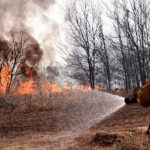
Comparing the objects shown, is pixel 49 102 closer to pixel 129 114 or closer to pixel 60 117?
pixel 60 117

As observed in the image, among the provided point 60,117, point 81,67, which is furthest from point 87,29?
point 60,117

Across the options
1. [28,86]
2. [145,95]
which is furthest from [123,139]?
[28,86]

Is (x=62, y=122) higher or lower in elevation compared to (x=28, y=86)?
lower

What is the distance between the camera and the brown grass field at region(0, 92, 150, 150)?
19.9 feet

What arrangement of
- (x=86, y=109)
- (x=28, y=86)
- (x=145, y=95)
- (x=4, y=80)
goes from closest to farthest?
1. (x=145, y=95)
2. (x=86, y=109)
3. (x=4, y=80)
4. (x=28, y=86)

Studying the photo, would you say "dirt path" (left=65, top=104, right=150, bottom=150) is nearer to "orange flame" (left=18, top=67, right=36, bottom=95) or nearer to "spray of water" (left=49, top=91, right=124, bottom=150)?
"spray of water" (left=49, top=91, right=124, bottom=150)

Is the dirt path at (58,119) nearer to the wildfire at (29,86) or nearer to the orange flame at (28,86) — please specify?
the wildfire at (29,86)

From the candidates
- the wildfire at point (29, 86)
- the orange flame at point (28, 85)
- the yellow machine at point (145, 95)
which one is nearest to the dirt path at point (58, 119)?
the wildfire at point (29, 86)

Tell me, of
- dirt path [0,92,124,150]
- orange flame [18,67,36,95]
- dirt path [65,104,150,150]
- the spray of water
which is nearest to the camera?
dirt path [65,104,150,150]

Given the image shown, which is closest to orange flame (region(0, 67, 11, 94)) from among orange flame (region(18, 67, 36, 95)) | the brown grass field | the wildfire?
the wildfire

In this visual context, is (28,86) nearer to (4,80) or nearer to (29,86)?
(29,86)

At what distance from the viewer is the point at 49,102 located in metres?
12.6

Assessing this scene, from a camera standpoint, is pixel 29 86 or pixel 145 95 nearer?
pixel 145 95

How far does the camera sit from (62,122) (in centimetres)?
1078
